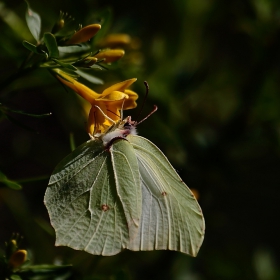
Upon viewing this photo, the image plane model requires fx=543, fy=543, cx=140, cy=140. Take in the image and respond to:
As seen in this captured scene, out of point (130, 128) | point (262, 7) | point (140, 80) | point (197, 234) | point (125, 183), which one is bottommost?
point (197, 234)

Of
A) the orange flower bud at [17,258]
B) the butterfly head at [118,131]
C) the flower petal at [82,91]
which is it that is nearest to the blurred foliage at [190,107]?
the butterfly head at [118,131]

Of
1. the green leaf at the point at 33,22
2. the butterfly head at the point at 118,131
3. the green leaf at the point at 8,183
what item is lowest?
the green leaf at the point at 8,183

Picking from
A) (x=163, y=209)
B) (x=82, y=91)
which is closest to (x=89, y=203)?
(x=163, y=209)

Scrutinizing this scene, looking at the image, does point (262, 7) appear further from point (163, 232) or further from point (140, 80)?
point (163, 232)

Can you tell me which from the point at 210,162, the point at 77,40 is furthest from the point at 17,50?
the point at 210,162

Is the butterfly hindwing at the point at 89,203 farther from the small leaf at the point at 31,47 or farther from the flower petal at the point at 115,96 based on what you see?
the small leaf at the point at 31,47

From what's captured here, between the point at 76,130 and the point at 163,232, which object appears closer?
the point at 163,232

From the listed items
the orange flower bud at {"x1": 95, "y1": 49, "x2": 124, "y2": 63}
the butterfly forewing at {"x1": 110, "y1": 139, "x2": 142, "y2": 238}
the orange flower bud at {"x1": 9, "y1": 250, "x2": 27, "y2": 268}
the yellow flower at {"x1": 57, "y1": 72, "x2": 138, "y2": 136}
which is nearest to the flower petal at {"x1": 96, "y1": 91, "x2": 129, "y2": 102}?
the yellow flower at {"x1": 57, "y1": 72, "x2": 138, "y2": 136}
